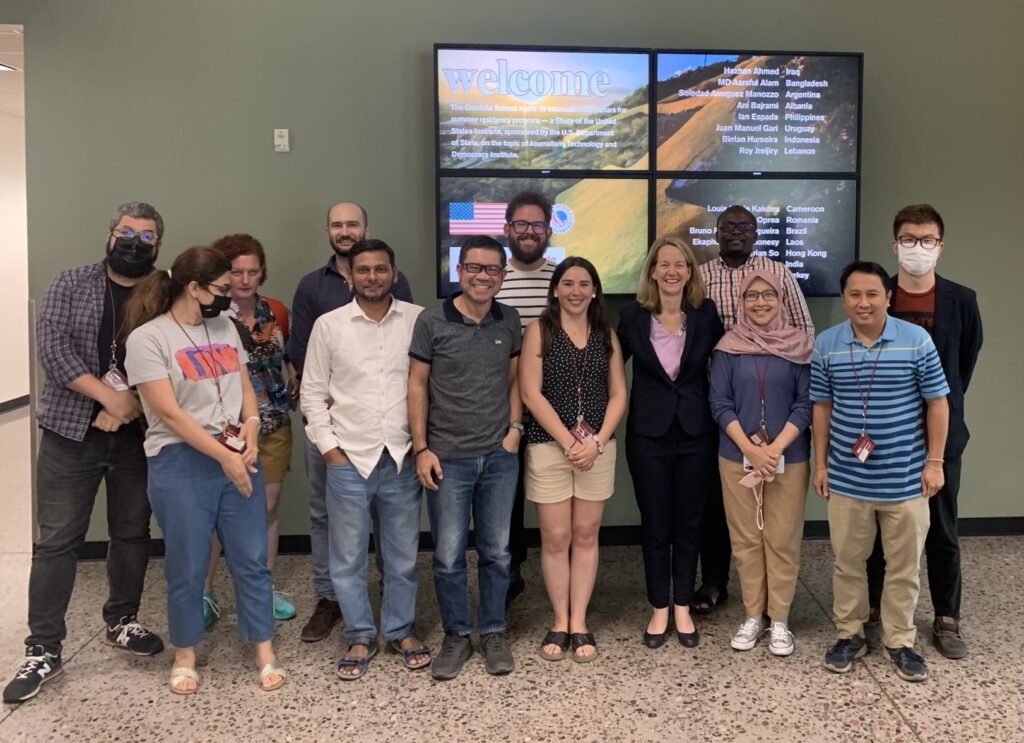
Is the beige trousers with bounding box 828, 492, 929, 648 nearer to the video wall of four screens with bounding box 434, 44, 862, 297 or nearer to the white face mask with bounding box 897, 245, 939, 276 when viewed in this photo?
the white face mask with bounding box 897, 245, 939, 276

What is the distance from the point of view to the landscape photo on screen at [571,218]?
12.0 feet

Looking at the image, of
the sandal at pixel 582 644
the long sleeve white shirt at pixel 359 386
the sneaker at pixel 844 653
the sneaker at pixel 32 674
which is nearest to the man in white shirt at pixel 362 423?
the long sleeve white shirt at pixel 359 386

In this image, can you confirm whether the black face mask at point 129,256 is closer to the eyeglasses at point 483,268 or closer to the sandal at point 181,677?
the eyeglasses at point 483,268

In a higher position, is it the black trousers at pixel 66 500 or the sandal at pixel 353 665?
the black trousers at pixel 66 500

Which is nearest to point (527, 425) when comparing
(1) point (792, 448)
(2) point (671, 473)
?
(2) point (671, 473)

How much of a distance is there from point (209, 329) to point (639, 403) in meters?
1.58

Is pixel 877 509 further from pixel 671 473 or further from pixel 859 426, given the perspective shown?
pixel 671 473

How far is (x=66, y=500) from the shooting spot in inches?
103

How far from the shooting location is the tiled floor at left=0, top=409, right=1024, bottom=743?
2326 mm

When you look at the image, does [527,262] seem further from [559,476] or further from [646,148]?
[646,148]

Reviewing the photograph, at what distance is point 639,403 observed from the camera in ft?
9.26

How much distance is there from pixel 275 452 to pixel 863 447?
88.5 inches

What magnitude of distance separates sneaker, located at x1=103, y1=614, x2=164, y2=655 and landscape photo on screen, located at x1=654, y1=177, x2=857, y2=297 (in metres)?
2.91

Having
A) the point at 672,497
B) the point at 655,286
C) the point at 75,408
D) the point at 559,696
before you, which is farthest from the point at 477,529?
the point at 75,408
